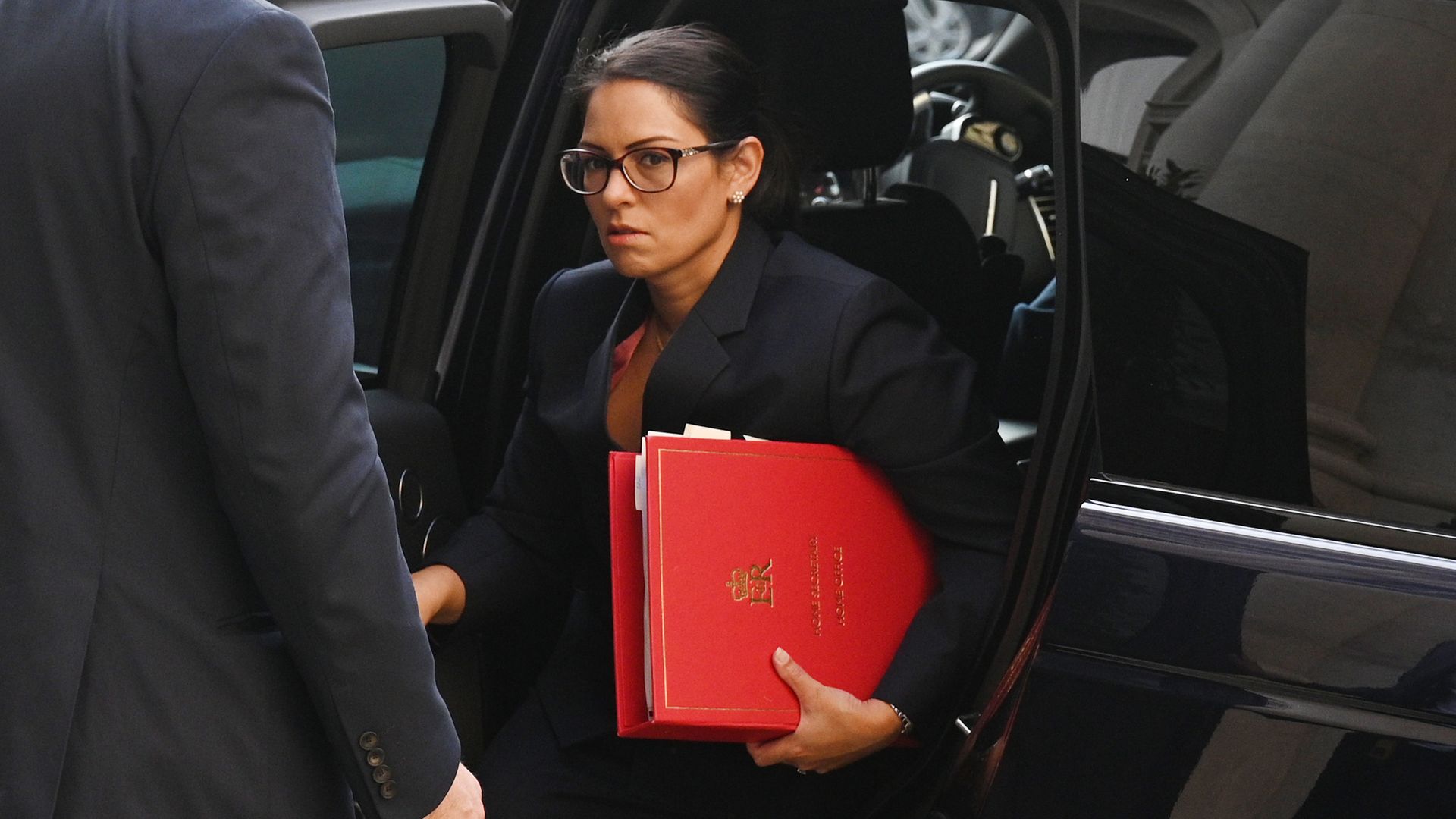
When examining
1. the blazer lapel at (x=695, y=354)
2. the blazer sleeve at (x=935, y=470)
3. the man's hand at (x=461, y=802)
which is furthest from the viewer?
the blazer lapel at (x=695, y=354)

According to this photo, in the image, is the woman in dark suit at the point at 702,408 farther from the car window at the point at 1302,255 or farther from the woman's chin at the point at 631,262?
the car window at the point at 1302,255

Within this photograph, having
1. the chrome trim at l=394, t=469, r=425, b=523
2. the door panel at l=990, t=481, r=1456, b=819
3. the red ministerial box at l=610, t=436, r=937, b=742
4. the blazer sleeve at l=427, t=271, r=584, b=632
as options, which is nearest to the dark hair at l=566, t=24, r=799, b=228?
the blazer sleeve at l=427, t=271, r=584, b=632

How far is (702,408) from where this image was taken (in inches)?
73.0

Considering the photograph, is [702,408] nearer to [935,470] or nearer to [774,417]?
[774,417]

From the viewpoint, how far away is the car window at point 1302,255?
122 centimetres

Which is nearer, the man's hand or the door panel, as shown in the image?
the door panel

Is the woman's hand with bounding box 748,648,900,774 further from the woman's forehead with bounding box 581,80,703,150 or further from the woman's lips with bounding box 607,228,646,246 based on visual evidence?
the woman's forehead with bounding box 581,80,703,150

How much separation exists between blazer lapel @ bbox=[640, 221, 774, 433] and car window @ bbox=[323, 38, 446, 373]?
18.9 inches

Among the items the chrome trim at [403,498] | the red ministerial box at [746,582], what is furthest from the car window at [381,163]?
the red ministerial box at [746,582]

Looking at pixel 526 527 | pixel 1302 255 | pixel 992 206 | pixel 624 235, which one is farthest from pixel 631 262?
pixel 992 206

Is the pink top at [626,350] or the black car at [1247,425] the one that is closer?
the black car at [1247,425]

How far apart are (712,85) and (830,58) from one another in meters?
0.44

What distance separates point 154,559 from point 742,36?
1432mm

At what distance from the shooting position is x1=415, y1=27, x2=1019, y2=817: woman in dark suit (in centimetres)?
178
